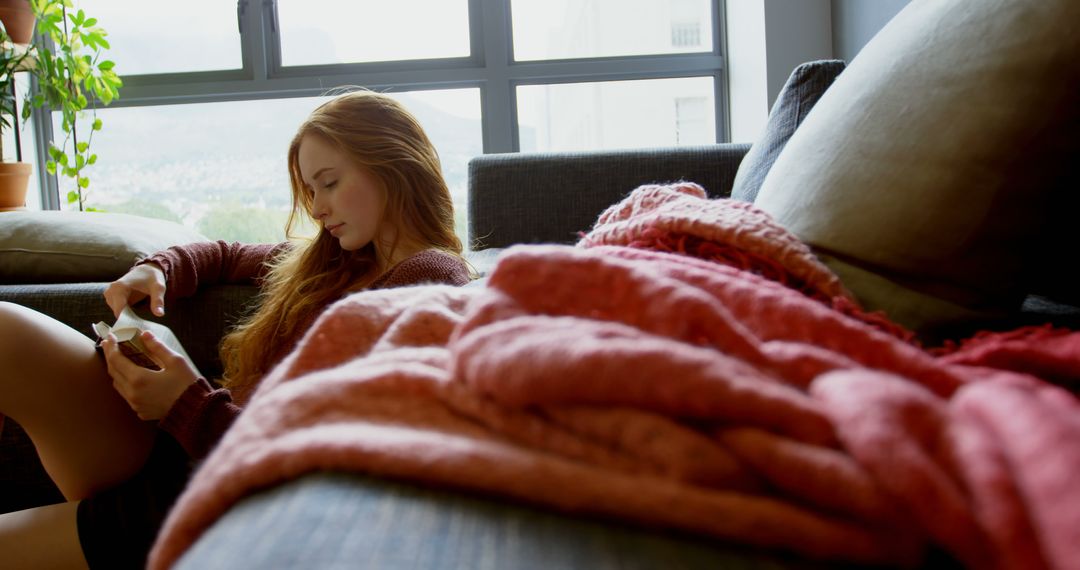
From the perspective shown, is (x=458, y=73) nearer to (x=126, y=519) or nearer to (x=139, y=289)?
(x=139, y=289)

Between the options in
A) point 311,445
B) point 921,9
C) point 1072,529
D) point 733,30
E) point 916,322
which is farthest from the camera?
point 733,30

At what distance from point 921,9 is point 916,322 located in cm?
33

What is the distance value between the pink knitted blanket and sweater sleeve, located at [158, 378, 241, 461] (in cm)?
54

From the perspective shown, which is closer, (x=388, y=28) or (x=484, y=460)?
(x=484, y=460)

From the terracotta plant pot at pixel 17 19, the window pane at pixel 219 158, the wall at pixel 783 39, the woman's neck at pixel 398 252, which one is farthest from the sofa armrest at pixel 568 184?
the terracotta plant pot at pixel 17 19

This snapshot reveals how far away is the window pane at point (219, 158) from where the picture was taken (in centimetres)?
313

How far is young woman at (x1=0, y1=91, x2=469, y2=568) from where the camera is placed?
3.21 feet

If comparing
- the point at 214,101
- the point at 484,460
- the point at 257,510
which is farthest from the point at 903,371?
the point at 214,101

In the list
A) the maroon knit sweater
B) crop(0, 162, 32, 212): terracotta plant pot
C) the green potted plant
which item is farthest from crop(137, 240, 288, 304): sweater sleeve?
the green potted plant

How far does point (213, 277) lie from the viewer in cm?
143

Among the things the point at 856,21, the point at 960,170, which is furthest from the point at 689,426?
the point at 856,21

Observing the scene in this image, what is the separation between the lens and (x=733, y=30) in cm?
296

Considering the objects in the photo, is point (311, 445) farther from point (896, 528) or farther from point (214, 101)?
point (214, 101)

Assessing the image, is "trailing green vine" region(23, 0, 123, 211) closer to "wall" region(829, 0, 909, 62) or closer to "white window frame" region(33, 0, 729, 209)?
Result: "white window frame" region(33, 0, 729, 209)
